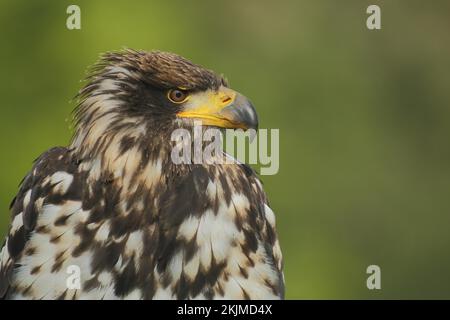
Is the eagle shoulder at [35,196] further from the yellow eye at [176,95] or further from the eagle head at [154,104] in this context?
the yellow eye at [176,95]

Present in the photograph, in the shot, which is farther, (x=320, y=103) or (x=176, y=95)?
(x=320, y=103)

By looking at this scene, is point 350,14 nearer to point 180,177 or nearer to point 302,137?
point 302,137

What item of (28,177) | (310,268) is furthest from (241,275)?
(310,268)

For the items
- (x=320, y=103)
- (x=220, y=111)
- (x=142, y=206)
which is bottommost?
(x=142, y=206)

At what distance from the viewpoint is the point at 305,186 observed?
11516 millimetres

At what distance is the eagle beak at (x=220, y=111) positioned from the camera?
17.8ft

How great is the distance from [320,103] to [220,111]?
7089 millimetres

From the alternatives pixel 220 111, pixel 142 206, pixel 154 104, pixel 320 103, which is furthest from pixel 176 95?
pixel 320 103

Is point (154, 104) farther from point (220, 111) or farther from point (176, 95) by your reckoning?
point (220, 111)

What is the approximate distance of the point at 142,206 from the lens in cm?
533

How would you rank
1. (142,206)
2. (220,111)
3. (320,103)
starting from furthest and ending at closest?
(320,103) → (220,111) → (142,206)

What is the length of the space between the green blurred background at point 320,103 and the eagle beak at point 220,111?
13.4 ft

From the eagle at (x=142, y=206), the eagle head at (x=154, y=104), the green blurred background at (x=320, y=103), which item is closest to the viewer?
the eagle at (x=142, y=206)

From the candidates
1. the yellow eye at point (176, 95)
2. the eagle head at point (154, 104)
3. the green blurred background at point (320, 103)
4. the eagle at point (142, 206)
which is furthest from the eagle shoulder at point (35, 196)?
the green blurred background at point (320, 103)
